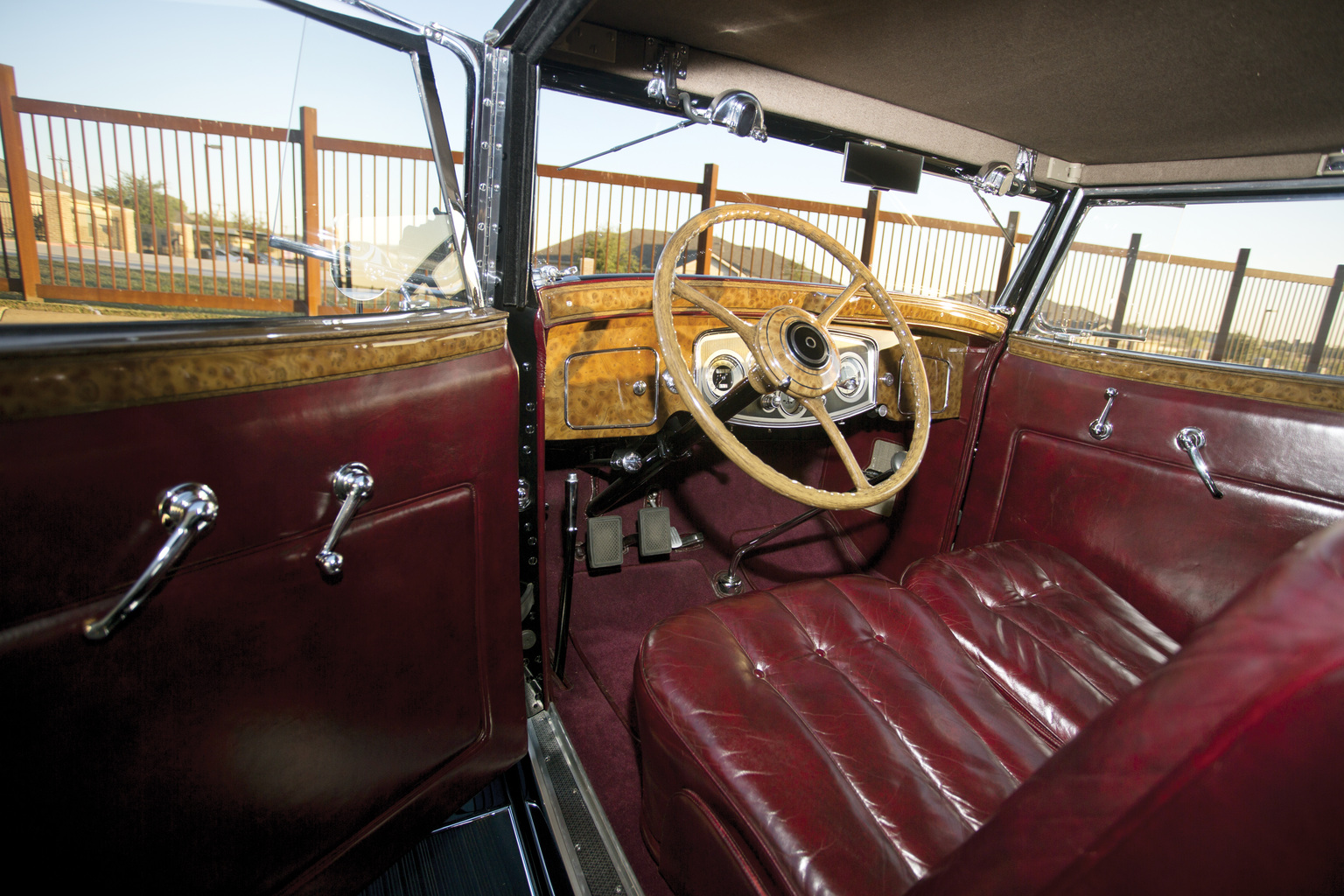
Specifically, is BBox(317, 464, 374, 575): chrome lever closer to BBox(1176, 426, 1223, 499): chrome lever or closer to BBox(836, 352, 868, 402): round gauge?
BBox(836, 352, 868, 402): round gauge

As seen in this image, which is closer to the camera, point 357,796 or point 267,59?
point 267,59

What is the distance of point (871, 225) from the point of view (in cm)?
228

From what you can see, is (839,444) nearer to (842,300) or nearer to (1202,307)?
(842,300)

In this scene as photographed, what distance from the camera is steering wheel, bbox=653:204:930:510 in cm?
119

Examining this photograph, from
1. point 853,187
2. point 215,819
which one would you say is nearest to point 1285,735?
point 215,819

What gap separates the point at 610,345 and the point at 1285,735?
1.50 metres

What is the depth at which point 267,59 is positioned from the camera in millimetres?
805

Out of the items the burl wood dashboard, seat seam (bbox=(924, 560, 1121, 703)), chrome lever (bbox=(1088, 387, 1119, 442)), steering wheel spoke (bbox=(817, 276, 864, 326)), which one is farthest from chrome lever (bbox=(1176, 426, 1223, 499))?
steering wheel spoke (bbox=(817, 276, 864, 326))

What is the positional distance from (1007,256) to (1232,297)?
0.64 metres

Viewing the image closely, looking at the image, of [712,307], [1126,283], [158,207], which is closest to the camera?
[158,207]

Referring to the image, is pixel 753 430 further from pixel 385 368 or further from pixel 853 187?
pixel 385 368

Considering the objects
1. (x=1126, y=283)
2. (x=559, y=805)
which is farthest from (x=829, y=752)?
(x=1126, y=283)

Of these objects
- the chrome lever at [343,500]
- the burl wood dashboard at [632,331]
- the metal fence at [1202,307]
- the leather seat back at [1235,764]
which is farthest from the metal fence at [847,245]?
the leather seat back at [1235,764]

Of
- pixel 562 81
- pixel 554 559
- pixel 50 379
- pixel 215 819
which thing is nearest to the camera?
pixel 50 379
